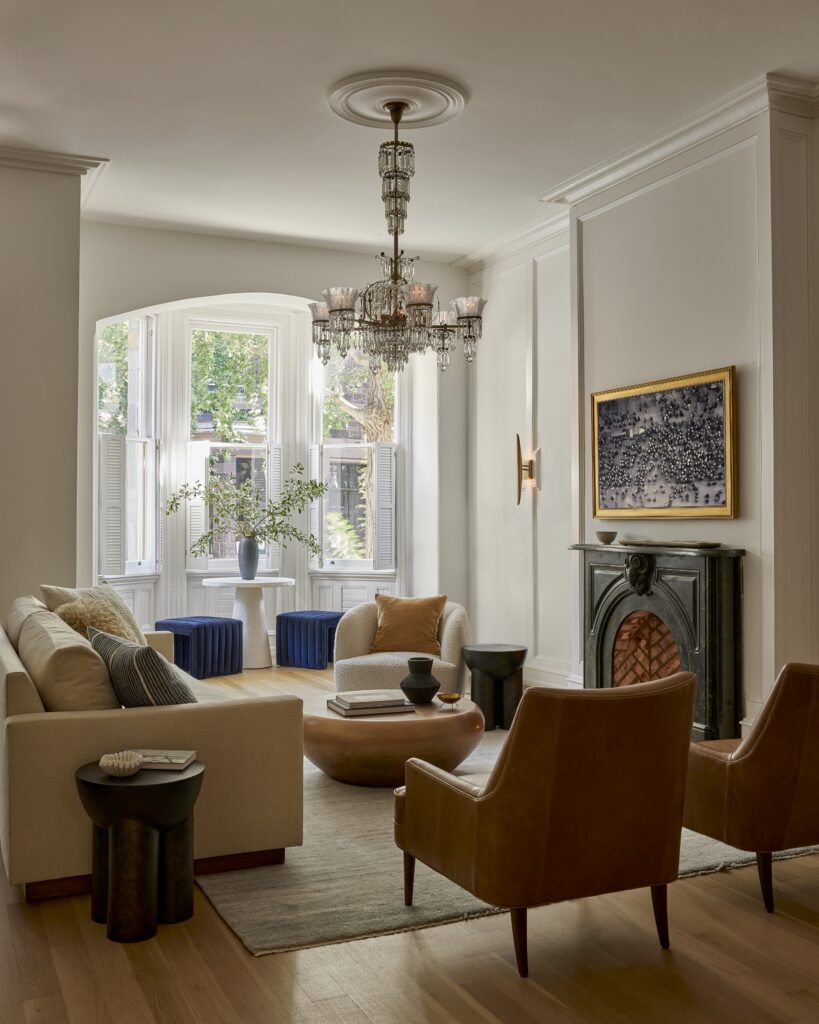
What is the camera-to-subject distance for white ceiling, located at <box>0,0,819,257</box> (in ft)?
13.4

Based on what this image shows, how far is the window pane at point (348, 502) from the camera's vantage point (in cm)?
866

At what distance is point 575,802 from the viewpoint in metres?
2.60

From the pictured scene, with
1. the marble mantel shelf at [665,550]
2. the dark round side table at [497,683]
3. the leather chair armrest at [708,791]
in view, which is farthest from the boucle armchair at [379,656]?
the leather chair armrest at [708,791]

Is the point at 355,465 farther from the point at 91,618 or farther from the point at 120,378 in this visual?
Answer: the point at 91,618

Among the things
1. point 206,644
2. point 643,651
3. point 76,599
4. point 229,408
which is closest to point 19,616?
point 76,599

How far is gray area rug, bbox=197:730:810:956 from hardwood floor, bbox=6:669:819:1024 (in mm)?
62

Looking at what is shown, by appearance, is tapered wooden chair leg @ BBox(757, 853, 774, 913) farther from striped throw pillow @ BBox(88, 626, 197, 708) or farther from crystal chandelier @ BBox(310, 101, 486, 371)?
crystal chandelier @ BBox(310, 101, 486, 371)

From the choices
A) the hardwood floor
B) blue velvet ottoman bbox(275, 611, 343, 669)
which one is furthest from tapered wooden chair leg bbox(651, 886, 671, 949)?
blue velvet ottoman bbox(275, 611, 343, 669)

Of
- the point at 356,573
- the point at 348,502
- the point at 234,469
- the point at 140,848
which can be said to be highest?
the point at 234,469

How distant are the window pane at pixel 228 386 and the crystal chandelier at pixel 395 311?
3.49 m

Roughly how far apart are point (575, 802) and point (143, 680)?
4.95 ft

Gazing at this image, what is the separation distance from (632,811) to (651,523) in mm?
3019

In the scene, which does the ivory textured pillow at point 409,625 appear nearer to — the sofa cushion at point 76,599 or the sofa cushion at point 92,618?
the sofa cushion at point 76,599

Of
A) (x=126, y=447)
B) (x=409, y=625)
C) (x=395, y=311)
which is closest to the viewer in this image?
(x=395, y=311)
